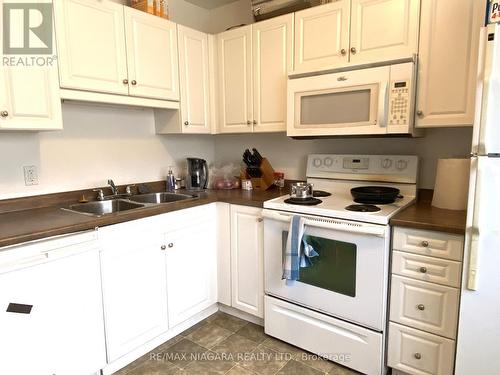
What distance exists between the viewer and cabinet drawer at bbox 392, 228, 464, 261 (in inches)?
58.8

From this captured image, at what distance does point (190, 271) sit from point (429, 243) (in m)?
1.45

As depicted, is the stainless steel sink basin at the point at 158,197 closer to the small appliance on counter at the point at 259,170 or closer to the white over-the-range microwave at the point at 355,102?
the small appliance on counter at the point at 259,170

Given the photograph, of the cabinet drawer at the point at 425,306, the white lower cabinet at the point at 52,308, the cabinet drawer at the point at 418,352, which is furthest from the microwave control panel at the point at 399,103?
the white lower cabinet at the point at 52,308

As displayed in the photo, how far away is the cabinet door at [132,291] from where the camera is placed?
1.75 meters

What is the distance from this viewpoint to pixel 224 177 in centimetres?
277

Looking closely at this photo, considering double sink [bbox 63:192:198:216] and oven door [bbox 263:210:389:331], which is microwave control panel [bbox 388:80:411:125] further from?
double sink [bbox 63:192:198:216]

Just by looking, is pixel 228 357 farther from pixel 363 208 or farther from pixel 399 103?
pixel 399 103

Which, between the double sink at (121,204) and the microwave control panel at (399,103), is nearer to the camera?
→ the microwave control panel at (399,103)

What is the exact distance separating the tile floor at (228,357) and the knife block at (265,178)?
41.9 inches

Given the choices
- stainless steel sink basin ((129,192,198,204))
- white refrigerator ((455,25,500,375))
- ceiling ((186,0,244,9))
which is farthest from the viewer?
ceiling ((186,0,244,9))

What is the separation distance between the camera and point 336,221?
1758 mm

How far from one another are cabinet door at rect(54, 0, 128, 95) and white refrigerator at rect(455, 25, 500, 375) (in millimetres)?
1896

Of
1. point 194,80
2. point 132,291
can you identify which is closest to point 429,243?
point 132,291

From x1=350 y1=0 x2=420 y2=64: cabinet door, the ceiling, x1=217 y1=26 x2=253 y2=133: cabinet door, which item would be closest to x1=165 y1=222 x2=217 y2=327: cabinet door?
x1=217 y1=26 x2=253 y2=133: cabinet door
